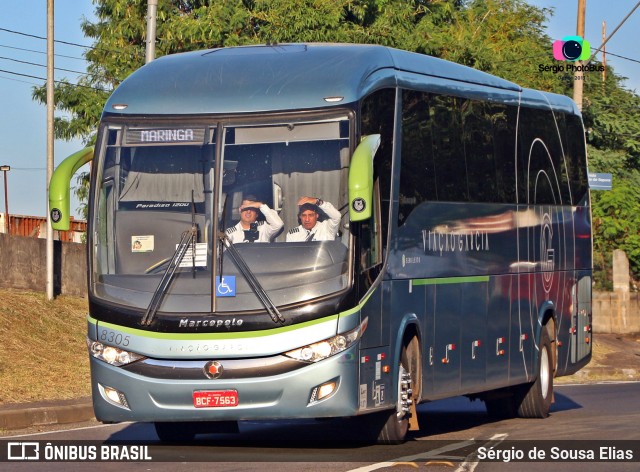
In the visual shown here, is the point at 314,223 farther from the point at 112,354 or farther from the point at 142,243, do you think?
the point at 112,354

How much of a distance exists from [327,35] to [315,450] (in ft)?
76.5

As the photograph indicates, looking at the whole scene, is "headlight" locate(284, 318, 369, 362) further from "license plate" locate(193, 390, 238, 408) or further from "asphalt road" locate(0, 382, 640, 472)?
"asphalt road" locate(0, 382, 640, 472)

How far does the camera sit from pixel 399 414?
13.1 meters

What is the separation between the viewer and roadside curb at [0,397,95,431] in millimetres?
16734

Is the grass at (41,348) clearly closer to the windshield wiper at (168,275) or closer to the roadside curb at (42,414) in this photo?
the roadside curb at (42,414)

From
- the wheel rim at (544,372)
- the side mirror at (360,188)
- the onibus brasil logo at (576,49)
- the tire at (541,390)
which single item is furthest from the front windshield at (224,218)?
the onibus brasil logo at (576,49)

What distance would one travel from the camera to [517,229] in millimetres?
17047

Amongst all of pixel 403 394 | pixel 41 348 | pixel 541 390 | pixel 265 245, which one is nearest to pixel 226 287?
pixel 265 245

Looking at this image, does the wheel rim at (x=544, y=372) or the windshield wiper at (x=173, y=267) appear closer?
the windshield wiper at (x=173, y=267)

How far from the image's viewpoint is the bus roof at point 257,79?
40.6ft

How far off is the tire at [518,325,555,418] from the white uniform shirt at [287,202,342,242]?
6756mm

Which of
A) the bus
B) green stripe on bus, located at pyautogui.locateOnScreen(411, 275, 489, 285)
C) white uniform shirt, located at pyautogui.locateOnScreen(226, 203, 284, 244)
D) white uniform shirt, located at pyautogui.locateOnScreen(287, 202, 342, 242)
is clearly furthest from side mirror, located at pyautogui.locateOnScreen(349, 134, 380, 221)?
green stripe on bus, located at pyautogui.locateOnScreen(411, 275, 489, 285)

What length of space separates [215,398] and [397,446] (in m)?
2.19

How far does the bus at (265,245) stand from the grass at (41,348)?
7.32 m
